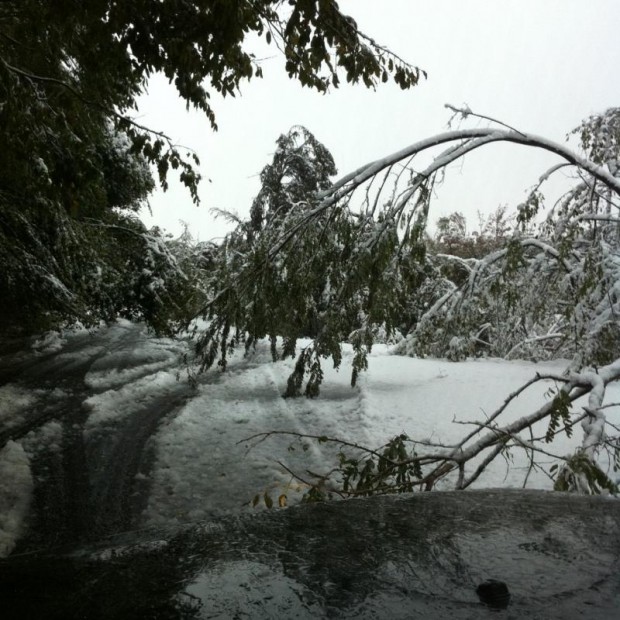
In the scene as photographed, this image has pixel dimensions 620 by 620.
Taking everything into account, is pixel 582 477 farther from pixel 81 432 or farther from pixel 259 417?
pixel 81 432

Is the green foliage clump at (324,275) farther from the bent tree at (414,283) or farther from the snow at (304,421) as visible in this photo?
the snow at (304,421)

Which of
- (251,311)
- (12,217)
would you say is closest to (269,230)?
(251,311)

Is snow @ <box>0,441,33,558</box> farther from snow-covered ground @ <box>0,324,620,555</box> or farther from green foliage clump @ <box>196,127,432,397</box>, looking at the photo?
green foliage clump @ <box>196,127,432,397</box>

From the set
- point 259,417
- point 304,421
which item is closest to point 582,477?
point 304,421

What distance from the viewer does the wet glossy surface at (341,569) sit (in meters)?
1.08

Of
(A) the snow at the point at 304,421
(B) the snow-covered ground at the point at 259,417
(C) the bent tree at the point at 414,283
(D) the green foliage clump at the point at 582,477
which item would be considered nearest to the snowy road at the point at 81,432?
(B) the snow-covered ground at the point at 259,417

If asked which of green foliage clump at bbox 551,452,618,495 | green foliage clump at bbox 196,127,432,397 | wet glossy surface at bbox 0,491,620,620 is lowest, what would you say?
green foliage clump at bbox 551,452,618,495

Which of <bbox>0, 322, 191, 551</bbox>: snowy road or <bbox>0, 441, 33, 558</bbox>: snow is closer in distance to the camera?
<bbox>0, 441, 33, 558</bbox>: snow

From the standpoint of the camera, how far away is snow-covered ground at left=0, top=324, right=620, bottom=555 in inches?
211

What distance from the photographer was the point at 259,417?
8219 mm

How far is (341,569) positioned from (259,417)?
7070mm

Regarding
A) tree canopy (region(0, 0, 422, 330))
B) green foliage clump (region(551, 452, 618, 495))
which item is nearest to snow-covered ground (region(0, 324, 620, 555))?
green foliage clump (region(551, 452, 618, 495))

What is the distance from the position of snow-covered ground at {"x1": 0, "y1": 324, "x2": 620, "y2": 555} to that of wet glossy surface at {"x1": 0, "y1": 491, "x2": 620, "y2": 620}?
2.07 metres

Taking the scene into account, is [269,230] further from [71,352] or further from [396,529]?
[71,352]
